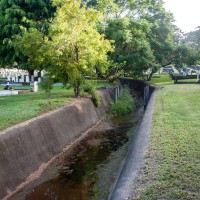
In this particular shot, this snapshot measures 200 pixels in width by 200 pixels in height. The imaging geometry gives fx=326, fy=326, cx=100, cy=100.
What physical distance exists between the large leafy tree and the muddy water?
14814mm

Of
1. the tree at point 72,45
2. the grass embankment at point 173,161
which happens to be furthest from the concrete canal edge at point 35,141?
the grass embankment at point 173,161

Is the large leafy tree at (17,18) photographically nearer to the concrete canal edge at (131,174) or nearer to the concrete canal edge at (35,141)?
the concrete canal edge at (35,141)

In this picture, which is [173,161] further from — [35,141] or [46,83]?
[46,83]

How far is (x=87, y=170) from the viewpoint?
34.0 ft

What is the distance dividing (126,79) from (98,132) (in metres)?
30.2

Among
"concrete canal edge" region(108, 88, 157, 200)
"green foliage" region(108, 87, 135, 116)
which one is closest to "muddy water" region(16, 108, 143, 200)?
"concrete canal edge" region(108, 88, 157, 200)

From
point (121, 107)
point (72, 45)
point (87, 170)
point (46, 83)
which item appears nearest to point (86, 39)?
point (72, 45)

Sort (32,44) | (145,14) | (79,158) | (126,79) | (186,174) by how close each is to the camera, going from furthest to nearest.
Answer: (126,79) → (145,14) → (32,44) → (79,158) → (186,174)

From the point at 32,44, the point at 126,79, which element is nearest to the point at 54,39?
the point at 32,44

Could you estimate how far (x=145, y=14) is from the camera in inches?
1507

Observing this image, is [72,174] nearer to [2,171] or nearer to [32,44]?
[2,171]

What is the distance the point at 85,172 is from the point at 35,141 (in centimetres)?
192

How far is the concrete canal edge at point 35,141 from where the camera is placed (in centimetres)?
851

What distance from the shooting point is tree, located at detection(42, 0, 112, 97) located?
659 inches
